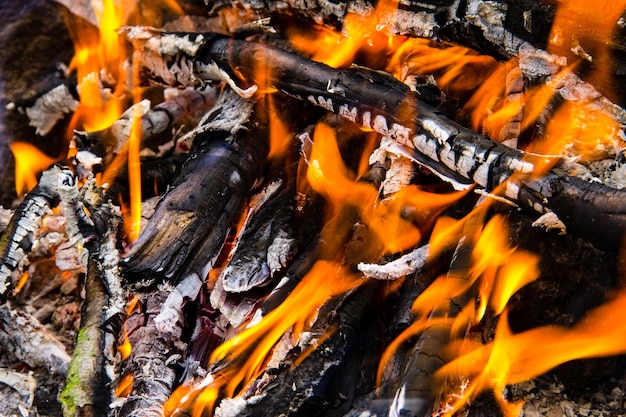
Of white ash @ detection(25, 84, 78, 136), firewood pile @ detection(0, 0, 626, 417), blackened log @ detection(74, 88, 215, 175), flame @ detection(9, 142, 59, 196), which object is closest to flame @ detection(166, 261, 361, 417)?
firewood pile @ detection(0, 0, 626, 417)

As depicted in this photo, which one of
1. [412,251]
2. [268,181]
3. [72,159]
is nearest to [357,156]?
[268,181]

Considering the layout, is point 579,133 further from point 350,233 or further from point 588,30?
point 350,233

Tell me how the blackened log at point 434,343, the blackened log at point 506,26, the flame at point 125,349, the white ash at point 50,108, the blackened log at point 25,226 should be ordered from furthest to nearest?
the white ash at point 50,108, the blackened log at point 25,226, the flame at point 125,349, the blackened log at point 506,26, the blackened log at point 434,343

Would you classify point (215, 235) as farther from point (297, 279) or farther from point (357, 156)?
point (357, 156)

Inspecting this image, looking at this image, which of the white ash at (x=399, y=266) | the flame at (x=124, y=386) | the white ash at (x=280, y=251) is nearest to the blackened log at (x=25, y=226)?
the flame at (x=124, y=386)

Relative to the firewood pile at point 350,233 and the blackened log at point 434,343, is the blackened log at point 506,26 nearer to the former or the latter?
the firewood pile at point 350,233

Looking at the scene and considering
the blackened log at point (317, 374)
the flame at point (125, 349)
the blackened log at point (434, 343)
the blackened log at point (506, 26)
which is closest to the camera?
the blackened log at point (434, 343)
